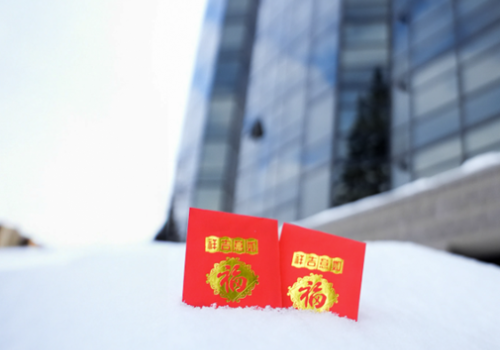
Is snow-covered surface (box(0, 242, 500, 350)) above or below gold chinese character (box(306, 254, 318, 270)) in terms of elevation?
below

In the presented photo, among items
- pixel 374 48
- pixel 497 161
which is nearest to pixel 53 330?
pixel 497 161

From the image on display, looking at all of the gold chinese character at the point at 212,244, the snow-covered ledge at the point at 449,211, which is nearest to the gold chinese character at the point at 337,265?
the gold chinese character at the point at 212,244

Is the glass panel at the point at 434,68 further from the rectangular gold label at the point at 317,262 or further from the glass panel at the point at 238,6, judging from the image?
the rectangular gold label at the point at 317,262

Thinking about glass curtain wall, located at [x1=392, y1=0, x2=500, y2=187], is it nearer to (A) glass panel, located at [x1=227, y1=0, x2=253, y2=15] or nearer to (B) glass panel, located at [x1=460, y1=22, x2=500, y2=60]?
(B) glass panel, located at [x1=460, y1=22, x2=500, y2=60]

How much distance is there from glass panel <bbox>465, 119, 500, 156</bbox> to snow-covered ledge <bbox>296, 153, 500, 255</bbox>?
6.99ft

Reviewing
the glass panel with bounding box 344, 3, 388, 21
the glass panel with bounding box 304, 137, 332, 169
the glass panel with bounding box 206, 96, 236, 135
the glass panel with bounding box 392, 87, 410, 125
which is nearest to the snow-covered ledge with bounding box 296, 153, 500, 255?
the glass panel with bounding box 304, 137, 332, 169

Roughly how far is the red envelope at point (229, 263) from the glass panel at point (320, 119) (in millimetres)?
10744

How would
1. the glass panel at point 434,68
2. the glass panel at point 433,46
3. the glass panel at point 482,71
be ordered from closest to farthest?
the glass panel at point 482,71 → the glass panel at point 434,68 → the glass panel at point 433,46

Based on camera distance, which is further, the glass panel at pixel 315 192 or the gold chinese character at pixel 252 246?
the glass panel at pixel 315 192

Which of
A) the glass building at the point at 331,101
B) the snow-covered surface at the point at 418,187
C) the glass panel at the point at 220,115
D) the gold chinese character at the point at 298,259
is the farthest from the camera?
the glass panel at the point at 220,115

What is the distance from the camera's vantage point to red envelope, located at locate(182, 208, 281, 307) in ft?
5.35

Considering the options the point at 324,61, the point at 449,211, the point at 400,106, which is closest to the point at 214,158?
the point at 324,61

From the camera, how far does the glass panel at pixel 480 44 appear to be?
30.8ft

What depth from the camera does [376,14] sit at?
12992 millimetres
